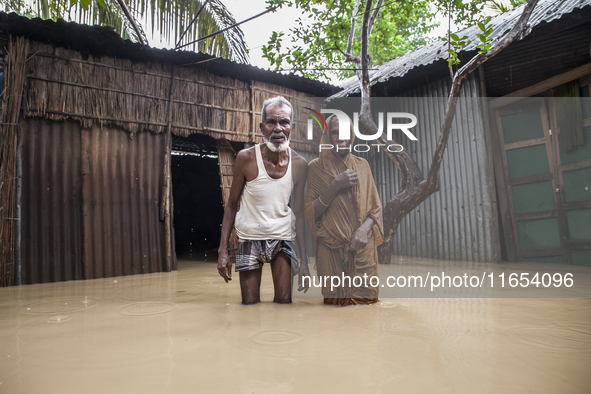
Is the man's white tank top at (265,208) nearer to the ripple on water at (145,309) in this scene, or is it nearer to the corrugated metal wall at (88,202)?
the ripple on water at (145,309)

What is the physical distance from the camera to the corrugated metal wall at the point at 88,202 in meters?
4.82

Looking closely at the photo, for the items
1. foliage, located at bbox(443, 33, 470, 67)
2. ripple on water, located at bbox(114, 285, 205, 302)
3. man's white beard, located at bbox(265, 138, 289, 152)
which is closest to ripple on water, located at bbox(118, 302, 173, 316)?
ripple on water, located at bbox(114, 285, 205, 302)

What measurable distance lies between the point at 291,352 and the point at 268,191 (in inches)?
52.9

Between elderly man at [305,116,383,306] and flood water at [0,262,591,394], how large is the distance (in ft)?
0.50

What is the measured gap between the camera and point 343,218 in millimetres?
2875

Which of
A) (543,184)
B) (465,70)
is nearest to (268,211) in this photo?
(465,70)

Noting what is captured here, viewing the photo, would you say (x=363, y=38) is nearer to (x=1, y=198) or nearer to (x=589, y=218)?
(x=589, y=218)

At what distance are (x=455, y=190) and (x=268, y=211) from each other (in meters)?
4.48

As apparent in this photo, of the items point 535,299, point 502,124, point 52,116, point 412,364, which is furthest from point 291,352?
point 502,124

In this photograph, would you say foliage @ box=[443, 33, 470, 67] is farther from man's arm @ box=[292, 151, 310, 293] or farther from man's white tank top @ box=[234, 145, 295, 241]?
man's white tank top @ box=[234, 145, 295, 241]

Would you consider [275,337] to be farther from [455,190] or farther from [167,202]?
[455,190]

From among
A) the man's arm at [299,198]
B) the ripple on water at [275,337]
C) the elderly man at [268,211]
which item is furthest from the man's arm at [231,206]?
the ripple on water at [275,337]

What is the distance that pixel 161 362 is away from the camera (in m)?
1.63

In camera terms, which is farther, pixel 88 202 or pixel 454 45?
pixel 88 202
